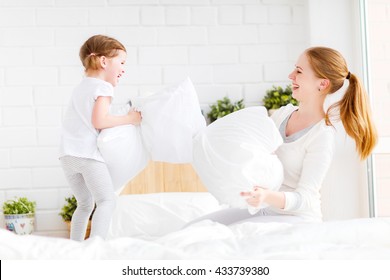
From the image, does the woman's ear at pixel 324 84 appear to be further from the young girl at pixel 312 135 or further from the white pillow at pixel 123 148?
the white pillow at pixel 123 148

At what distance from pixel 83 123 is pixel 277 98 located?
5.36 feet

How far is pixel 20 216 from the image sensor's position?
10.9 feet

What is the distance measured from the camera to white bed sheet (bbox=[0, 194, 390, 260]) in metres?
1.28

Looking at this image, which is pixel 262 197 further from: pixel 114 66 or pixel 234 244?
pixel 114 66

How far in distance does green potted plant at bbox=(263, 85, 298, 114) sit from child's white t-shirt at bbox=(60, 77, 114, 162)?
1.53 meters

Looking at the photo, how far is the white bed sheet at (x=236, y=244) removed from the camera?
4.20 feet

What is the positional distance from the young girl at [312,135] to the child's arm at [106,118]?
→ 1.45 ft

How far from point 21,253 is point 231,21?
8.40ft

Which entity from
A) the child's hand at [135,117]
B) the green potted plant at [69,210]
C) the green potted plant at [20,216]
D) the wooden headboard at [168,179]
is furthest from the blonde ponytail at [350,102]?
the green potted plant at [20,216]

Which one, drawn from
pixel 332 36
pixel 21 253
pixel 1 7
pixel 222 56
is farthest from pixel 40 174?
pixel 21 253

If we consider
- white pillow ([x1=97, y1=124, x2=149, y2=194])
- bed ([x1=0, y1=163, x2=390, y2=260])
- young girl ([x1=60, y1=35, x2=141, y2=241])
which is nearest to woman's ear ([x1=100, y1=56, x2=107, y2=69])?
young girl ([x1=60, y1=35, x2=141, y2=241])

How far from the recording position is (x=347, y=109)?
2.02 meters

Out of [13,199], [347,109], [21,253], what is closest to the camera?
[21,253]

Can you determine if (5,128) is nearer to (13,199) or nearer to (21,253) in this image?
(13,199)
